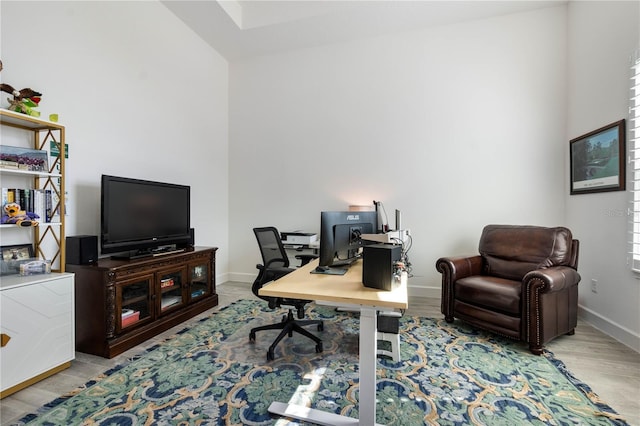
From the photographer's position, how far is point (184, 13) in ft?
11.4

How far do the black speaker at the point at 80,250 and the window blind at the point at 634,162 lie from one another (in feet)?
15.2

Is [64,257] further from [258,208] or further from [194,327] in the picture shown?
[258,208]

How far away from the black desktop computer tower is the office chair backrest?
1.20 meters

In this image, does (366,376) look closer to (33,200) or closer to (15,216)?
(15,216)

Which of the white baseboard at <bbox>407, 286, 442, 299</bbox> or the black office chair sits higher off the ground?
the black office chair

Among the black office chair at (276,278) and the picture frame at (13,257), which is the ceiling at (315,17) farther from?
the picture frame at (13,257)

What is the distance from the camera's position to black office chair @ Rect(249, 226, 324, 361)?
2.35 metres

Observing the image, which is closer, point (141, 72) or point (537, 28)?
point (141, 72)

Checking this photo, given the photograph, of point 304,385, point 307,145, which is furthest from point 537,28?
point 304,385

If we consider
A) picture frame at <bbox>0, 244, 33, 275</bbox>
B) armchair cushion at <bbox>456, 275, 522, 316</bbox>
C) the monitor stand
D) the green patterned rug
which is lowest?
the green patterned rug

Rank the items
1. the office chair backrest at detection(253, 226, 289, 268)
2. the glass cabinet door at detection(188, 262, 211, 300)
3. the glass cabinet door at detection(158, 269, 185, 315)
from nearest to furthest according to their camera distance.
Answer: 1. the office chair backrest at detection(253, 226, 289, 268)
2. the glass cabinet door at detection(158, 269, 185, 315)
3. the glass cabinet door at detection(188, 262, 211, 300)

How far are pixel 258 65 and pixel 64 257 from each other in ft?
12.2

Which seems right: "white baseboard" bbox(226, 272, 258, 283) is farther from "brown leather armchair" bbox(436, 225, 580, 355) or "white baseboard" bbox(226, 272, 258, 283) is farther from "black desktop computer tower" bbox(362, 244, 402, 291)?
"black desktop computer tower" bbox(362, 244, 402, 291)

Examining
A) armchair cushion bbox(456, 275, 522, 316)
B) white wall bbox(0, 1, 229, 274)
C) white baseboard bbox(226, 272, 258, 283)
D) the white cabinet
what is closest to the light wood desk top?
armchair cushion bbox(456, 275, 522, 316)
